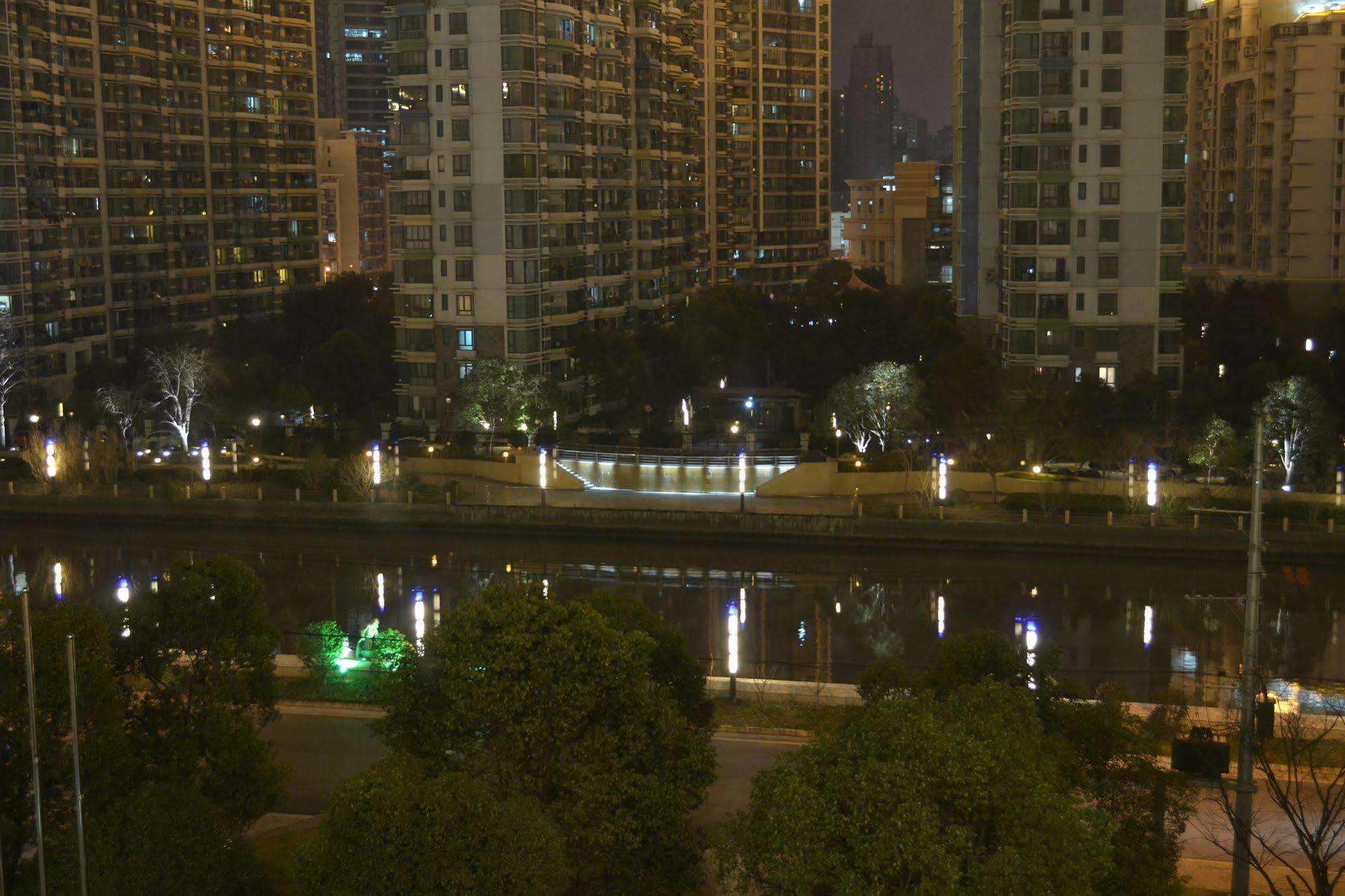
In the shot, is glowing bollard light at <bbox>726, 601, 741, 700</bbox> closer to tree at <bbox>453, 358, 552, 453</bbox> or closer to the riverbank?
the riverbank

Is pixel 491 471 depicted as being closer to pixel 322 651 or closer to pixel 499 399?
pixel 499 399

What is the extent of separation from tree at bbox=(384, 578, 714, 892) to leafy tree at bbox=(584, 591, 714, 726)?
7.23ft

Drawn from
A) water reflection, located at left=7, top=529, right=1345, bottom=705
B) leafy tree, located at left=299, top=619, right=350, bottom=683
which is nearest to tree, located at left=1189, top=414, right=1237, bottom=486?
water reflection, located at left=7, top=529, right=1345, bottom=705

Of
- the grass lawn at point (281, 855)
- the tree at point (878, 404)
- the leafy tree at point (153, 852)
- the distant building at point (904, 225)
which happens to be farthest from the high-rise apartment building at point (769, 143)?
the leafy tree at point (153, 852)

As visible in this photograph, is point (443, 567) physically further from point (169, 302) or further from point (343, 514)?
point (169, 302)

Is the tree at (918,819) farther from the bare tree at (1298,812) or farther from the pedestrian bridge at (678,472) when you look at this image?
the pedestrian bridge at (678,472)

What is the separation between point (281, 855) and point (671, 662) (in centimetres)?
387

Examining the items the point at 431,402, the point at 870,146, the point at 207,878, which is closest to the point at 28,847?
the point at 207,878

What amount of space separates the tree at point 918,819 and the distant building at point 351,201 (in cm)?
7069

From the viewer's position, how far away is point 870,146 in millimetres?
170375

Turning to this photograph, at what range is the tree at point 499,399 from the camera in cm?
3662

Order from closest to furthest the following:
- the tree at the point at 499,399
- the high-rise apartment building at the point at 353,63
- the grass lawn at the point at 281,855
A: the grass lawn at the point at 281,855
the tree at the point at 499,399
the high-rise apartment building at the point at 353,63

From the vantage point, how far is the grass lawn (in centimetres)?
1289

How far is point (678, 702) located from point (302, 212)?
53.9 metres
